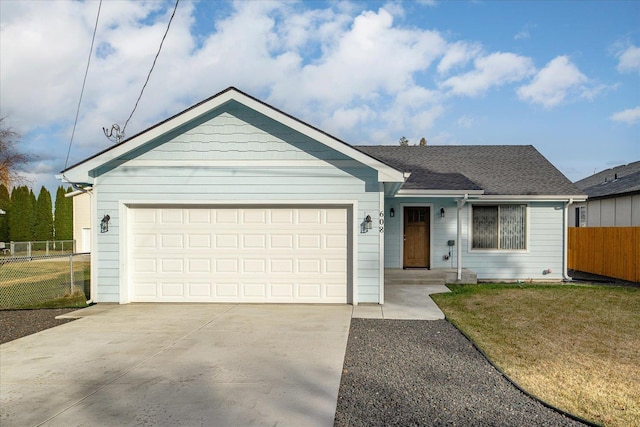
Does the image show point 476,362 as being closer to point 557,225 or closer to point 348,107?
point 557,225

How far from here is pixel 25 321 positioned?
8.08 m

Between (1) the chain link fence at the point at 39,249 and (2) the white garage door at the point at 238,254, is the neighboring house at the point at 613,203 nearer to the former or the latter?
(2) the white garage door at the point at 238,254

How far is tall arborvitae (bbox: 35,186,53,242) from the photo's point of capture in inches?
1271

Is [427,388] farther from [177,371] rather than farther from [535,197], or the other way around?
[535,197]

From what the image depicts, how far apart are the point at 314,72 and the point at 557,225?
9.36 metres

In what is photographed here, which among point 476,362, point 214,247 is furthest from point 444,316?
point 214,247

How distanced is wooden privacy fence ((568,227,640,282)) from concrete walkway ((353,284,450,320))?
662cm

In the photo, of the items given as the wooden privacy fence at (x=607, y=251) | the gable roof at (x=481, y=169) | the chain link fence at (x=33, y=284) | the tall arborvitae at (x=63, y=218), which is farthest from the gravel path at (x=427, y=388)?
the tall arborvitae at (x=63, y=218)

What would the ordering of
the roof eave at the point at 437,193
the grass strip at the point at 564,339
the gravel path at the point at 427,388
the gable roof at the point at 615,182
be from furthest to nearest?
the gable roof at the point at 615,182 < the roof eave at the point at 437,193 < the grass strip at the point at 564,339 < the gravel path at the point at 427,388

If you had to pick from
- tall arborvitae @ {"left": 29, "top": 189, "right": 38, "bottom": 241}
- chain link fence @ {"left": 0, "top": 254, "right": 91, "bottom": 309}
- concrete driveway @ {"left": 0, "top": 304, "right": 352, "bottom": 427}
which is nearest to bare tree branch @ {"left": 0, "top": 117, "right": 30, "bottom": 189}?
tall arborvitae @ {"left": 29, "top": 189, "right": 38, "bottom": 241}

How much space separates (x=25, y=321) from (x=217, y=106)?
5.57m

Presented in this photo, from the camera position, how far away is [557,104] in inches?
635

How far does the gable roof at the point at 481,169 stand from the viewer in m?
13.0

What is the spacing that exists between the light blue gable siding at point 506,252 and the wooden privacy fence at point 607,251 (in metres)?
2.22
